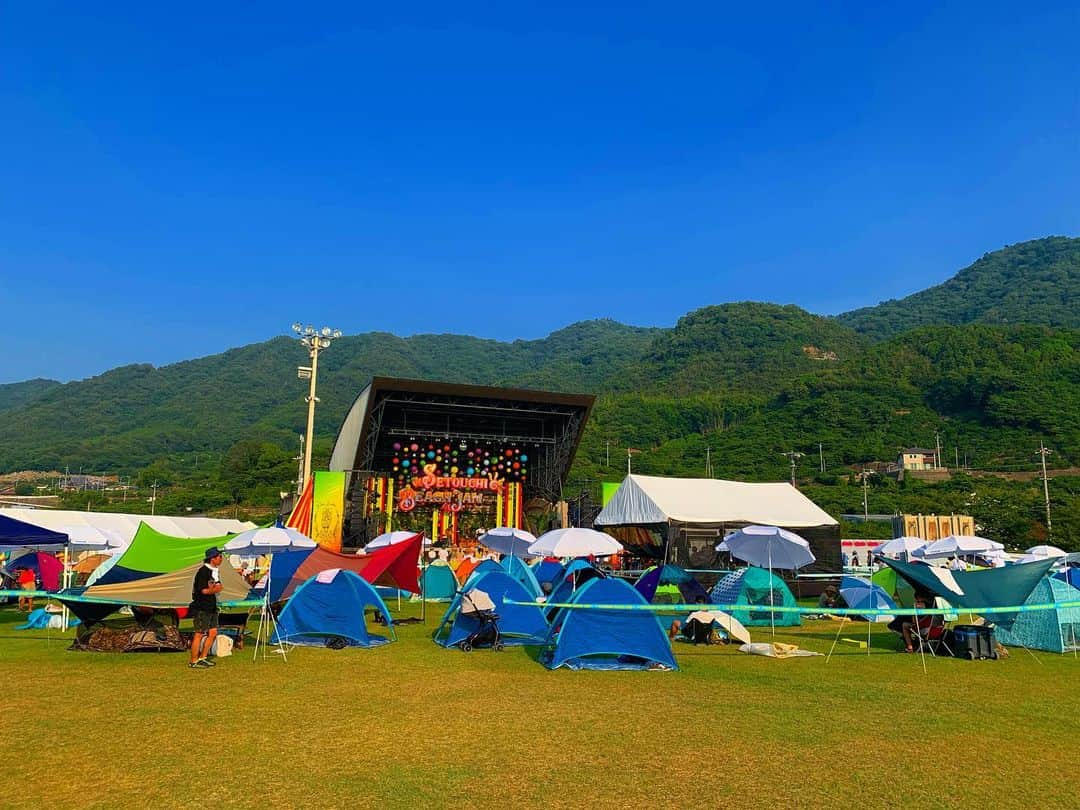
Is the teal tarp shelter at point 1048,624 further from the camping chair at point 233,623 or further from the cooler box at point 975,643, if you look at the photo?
the camping chair at point 233,623

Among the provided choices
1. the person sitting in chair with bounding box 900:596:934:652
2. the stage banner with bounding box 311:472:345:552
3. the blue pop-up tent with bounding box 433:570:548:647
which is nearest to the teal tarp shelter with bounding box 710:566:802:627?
the person sitting in chair with bounding box 900:596:934:652

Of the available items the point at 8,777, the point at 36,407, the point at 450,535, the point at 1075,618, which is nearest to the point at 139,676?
the point at 8,777

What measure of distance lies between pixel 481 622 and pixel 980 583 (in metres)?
7.59

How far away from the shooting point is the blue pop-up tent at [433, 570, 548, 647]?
40.7 ft

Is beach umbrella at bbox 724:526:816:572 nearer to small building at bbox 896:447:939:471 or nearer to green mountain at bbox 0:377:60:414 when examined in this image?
small building at bbox 896:447:939:471

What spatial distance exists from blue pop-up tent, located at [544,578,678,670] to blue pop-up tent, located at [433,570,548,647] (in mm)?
2305

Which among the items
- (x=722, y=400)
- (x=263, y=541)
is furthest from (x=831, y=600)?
(x=722, y=400)

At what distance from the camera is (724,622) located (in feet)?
41.3

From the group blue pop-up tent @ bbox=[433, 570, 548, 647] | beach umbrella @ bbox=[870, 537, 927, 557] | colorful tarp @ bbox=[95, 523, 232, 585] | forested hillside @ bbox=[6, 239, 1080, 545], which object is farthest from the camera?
forested hillside @ bbox=[6, 239, 1080, 545]

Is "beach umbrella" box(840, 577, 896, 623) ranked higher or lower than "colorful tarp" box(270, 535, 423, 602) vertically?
lower

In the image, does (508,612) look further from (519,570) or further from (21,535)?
(21,535)

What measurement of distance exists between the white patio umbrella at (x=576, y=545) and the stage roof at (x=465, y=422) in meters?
17.2

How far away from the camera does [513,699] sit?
8.07 m

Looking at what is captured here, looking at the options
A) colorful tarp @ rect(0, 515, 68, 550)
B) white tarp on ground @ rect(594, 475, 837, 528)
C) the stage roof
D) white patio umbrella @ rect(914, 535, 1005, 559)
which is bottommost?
white patio umbrella @ rect(914, 535, 1005, 559)
